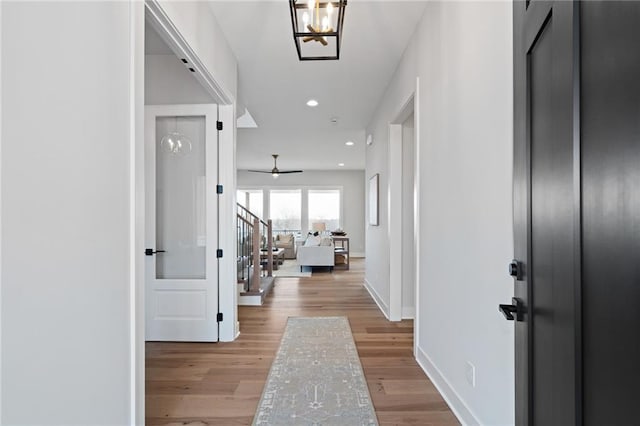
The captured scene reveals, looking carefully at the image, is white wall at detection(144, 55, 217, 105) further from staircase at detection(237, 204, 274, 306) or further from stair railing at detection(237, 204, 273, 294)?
stair railing at detection(237, 204, 273, 294)

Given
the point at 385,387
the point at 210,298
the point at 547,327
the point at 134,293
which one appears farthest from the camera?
the point at 210,298

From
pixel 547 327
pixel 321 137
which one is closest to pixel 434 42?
pixel 547 327

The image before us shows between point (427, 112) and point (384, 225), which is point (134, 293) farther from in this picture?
point (384, 225)

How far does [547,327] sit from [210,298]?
3.15 metres

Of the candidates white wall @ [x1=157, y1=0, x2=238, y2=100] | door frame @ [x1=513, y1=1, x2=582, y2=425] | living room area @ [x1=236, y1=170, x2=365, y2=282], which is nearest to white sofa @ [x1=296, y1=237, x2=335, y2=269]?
living room area @ [x1=236, y1=170, x2=365, y2=282]

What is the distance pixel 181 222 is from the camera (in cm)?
363

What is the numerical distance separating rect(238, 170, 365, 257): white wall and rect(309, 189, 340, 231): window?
9.4 inches

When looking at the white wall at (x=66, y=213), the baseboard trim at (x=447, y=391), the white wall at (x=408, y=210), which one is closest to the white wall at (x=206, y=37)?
the white wall at (x=66, y=213)

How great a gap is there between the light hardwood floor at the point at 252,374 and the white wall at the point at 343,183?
7.50 m

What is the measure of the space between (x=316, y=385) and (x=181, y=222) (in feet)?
6.71

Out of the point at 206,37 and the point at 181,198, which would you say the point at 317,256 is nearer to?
the point at 181,198

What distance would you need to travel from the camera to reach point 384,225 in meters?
4.88

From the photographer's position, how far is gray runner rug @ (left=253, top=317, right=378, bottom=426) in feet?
7.23

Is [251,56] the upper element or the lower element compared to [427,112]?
upper
